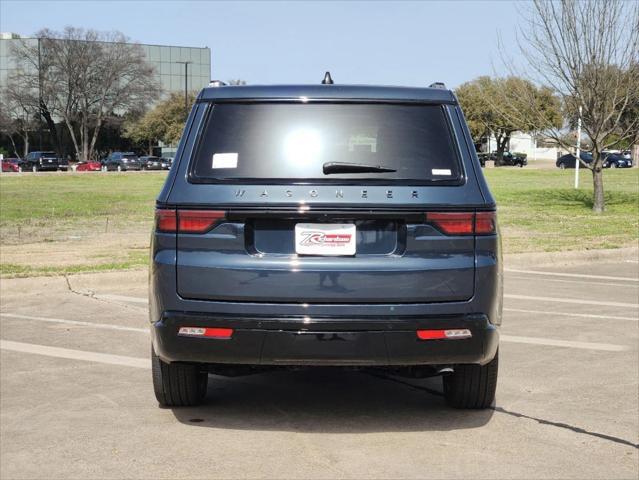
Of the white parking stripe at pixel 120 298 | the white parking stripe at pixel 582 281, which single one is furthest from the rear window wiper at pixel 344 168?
the white parking stripe at pixel 582 281

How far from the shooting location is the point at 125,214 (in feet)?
75.0

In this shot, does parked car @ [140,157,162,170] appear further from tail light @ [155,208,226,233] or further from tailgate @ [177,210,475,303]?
tailgate @ [177,210,475,303]

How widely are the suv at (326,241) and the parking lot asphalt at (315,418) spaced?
45 centimetres

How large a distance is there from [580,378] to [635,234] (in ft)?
37.8

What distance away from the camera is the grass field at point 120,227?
502 inches

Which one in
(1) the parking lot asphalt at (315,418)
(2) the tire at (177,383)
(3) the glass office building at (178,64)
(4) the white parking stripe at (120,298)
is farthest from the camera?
(3) the glass office building at (178,64)

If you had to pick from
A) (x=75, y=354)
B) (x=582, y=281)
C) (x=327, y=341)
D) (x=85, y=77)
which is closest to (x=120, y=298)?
(x=75, y=354)

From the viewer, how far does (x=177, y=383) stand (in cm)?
544

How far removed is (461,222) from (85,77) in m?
83.6

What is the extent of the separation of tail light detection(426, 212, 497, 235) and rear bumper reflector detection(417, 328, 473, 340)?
0.50 meters

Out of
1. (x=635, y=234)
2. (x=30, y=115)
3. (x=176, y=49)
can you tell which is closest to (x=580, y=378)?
(x=635, y=234)

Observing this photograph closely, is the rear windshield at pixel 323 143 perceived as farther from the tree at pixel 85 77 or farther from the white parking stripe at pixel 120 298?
the tree at pixel 85 77

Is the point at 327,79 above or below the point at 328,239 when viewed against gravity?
above

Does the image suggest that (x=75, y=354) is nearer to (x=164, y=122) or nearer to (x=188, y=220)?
(x=188, y=220)
